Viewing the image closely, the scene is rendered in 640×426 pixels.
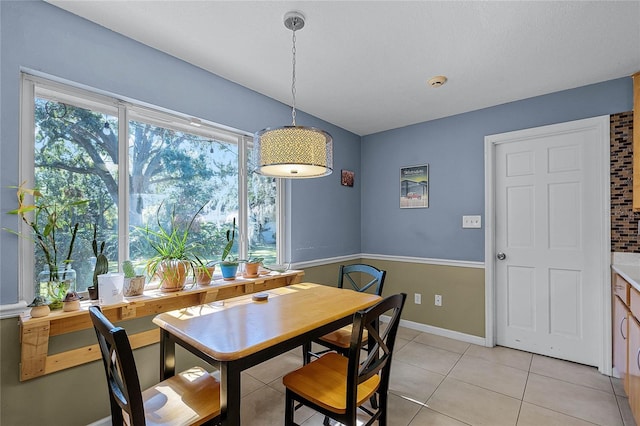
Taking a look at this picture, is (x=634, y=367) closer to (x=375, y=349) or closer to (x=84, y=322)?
(x=375, y=349)

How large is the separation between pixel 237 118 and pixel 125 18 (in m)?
0.99

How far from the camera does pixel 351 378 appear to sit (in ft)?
4.20

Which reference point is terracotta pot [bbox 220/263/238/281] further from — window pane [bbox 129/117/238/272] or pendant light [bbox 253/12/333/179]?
pendant light [bbox 253/12/333/179]

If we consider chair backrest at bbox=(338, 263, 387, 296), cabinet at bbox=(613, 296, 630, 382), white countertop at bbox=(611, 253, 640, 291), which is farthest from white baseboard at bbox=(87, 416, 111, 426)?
white countertop at bbox=(611, 253, 640, 291)

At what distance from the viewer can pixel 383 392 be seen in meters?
1.55

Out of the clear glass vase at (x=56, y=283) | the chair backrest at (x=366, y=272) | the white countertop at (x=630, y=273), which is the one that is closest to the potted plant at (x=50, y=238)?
the clear glass vase at (x=56, y=283)

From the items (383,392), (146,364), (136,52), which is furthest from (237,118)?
(383,392)

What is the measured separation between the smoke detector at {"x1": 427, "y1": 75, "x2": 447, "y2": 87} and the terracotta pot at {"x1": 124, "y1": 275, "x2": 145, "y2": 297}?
8.66 feet

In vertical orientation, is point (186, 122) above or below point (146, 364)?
above

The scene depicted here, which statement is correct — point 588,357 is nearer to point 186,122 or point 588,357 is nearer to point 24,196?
point 186,122

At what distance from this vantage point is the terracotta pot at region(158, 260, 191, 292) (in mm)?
1956

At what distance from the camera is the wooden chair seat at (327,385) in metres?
1.33

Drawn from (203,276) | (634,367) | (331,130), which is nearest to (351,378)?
(203,276)

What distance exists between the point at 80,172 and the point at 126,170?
246 mm
